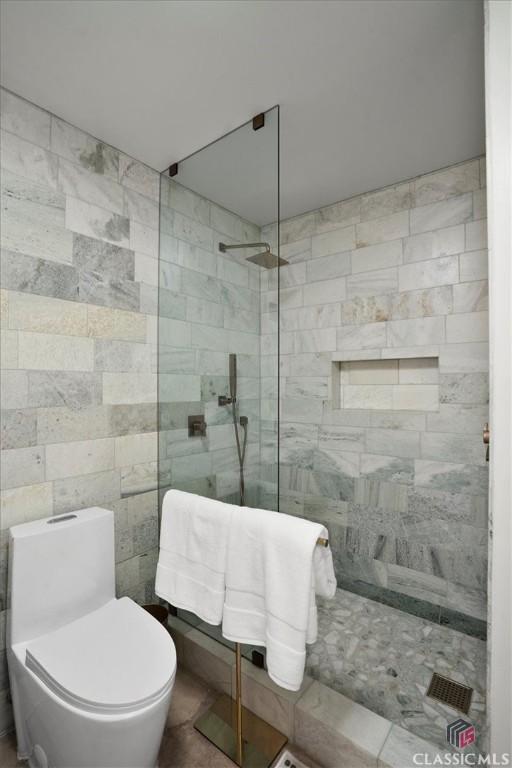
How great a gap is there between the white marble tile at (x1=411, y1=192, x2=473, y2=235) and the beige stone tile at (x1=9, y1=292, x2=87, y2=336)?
193 cm

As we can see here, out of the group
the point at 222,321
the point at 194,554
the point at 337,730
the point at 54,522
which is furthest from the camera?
the point at 222,321

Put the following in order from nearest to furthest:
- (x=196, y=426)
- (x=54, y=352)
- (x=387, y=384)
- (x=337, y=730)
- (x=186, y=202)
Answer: (x=337, y=730) → (x=54, y=352) → (x=196, y=426) → (x=186, y=202) → (x=387, y=384)

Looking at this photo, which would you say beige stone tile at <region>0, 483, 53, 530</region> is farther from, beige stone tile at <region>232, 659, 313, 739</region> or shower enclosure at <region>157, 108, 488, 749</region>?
beige stone tile at <region>232, 659, 313, 739</region>

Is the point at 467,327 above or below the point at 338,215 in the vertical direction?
below

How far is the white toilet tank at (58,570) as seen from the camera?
57.6 inches

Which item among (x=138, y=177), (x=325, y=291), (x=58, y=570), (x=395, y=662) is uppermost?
(x=138, y=177)

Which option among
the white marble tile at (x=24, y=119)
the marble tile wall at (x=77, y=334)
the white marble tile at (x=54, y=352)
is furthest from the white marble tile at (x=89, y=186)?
the white marble tile at (x=54, y=352)

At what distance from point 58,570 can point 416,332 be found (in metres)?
2.17

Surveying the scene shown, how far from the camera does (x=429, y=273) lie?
2.22 m

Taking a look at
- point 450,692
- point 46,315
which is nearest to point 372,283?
point 46,315

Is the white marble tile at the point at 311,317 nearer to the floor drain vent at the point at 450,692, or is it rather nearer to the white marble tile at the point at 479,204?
the white marble tile at the point at 479,204

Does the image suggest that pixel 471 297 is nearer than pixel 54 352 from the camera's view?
No

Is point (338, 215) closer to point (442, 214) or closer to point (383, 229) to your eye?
point (383, 229)

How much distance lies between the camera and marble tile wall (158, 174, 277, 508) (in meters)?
1.72
